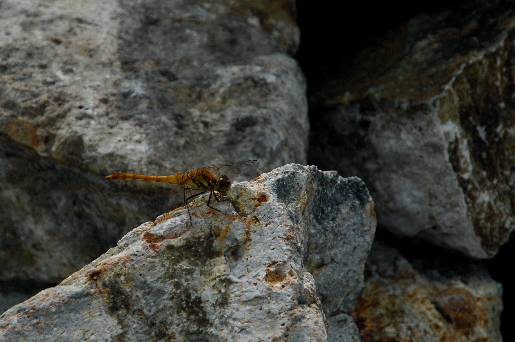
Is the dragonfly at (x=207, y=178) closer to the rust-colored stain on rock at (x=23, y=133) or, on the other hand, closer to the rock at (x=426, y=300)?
the rust-colored stain on rock at (x=23, y=133)

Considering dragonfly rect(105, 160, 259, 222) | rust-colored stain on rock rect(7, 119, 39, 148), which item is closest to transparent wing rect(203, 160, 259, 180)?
dragonfly rect(105, 160, 259, 222)

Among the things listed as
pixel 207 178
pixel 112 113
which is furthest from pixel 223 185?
pixel 112 113

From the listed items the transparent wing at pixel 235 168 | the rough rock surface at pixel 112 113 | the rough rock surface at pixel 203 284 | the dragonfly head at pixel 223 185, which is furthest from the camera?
the rough rock surface at pixel 112 113

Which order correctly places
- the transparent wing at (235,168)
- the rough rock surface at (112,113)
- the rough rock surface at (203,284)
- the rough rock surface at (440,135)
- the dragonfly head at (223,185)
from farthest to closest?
the rough rock surface at (440,135) → the rough rock surface at (112,113) → the transparent wing at (235,168) → the dragonfly head at (223,185) → the rough rock surface at (203,284)

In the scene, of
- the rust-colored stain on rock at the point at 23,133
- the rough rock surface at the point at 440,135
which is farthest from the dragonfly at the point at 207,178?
the rough rock surface at the point at 440,135

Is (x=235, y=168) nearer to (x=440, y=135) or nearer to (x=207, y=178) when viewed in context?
(x=207, y=178)

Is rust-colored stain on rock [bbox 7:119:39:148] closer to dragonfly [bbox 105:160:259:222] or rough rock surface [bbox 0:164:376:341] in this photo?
dragonfly [bbox 105:160:259:222]

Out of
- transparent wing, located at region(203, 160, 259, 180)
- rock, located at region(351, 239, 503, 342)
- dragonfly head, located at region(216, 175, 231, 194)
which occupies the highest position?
dragonfly head, located at region(216, 175, 231, 194)
